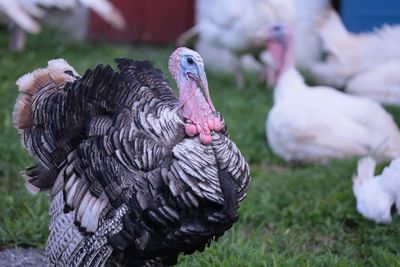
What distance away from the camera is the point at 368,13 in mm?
8383

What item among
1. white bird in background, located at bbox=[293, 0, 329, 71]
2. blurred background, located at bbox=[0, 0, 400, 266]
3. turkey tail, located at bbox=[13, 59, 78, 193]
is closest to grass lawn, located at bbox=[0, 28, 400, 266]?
blurred background, located at bbox=[0, 0, 400, 266]

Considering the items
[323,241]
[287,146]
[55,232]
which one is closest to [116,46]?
[287,146]

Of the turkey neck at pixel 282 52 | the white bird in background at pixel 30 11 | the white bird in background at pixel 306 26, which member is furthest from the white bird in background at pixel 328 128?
the white bird in background at pixel 306 26

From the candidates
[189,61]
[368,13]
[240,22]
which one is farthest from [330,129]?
[368,13]

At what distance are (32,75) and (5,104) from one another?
2920mm

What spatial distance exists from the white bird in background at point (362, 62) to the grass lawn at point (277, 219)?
4.34 feet

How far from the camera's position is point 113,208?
271cm

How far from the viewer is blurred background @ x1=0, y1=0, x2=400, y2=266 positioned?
3766 mm

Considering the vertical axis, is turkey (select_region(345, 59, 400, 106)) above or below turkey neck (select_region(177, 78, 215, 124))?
below

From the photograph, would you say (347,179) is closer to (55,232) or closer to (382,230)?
(382,230)

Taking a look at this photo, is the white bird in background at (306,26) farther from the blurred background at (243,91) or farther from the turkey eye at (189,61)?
the turkey eye at (189,61)

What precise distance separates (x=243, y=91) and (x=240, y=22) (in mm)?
775

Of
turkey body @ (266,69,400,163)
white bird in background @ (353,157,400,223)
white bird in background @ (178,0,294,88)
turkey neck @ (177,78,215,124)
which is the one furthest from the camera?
white bird in background @ (178,0,294,88)

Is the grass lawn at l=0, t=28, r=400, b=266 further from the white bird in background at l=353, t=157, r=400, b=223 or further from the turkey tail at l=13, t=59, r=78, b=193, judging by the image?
the turkey tail at l=13, t=59, r=78, b=193
